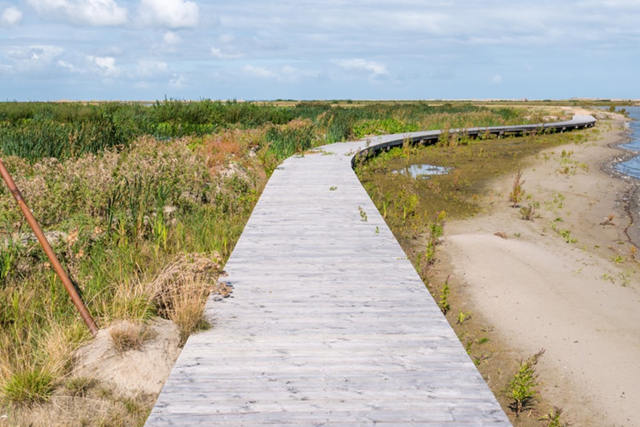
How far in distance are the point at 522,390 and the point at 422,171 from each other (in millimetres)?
11443

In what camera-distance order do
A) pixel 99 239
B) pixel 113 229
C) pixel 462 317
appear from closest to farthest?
1. pixel 462 317
2. pixel 99 239
3. pixel 113 229

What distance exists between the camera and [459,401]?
2.92 m

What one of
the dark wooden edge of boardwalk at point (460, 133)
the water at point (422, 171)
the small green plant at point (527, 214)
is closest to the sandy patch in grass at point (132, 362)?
the small green plant at point (527, 214)

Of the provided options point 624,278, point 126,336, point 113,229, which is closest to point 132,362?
point 126,336

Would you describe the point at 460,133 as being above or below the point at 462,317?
above

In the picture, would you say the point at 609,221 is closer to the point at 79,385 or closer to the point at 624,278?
the point at 624,278

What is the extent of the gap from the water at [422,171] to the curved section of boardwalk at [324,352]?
8.68 m

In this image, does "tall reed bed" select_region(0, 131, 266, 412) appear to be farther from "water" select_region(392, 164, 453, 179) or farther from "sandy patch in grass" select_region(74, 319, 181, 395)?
"water" select_region(392, 164, 453, 179)

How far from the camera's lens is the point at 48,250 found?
3.52 metres

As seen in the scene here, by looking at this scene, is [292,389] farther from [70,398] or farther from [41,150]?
[41,150]

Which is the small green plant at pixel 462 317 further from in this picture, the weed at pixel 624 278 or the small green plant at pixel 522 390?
the weed at pixel 624 278

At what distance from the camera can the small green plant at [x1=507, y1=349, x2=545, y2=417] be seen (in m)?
4.07

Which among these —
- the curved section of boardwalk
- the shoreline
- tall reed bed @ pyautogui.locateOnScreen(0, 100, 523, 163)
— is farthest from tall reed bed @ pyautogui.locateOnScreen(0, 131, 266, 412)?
the shoreline

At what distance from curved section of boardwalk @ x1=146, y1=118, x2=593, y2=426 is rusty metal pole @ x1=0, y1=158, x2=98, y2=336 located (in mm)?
915
